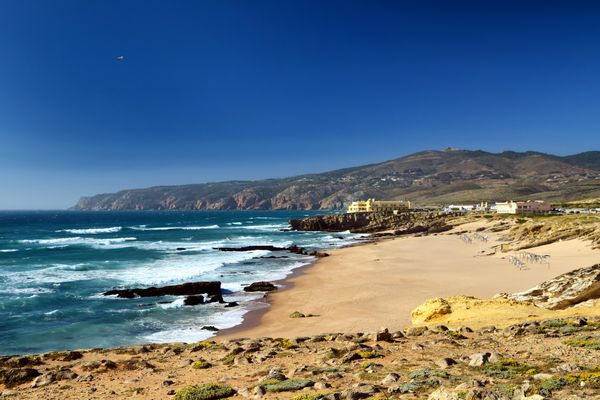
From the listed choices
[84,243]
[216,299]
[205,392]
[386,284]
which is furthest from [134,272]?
[84,243]

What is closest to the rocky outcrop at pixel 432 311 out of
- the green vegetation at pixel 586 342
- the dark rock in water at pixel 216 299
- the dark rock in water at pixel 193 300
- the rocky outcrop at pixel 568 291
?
the rocky outcrop at pixel 568 291

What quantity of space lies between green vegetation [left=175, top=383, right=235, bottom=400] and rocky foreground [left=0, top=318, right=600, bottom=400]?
2 cm

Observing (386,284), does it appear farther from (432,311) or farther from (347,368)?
(347,368)

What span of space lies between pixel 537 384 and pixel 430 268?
1339 inches

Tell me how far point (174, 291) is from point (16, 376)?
2086cm

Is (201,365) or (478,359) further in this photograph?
(201,365)

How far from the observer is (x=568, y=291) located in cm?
1825

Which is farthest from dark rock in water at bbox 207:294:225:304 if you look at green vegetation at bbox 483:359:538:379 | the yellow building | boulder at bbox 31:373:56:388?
the yellow building

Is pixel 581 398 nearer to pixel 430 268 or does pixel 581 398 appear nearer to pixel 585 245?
pixel 430 268

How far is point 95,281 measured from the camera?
39.0 meters

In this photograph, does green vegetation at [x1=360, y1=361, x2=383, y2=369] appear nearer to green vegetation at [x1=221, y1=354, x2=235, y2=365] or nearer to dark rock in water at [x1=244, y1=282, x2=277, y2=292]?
green vegetation at [x1=221, y1=354, x2=235, y2=365]

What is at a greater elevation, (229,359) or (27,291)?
(229,359)

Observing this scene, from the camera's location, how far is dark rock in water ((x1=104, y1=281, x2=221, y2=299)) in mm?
31922

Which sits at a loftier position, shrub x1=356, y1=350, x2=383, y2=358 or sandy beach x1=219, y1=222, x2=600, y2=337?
shrub x1=356, y1=350, x2=383, y2=358
